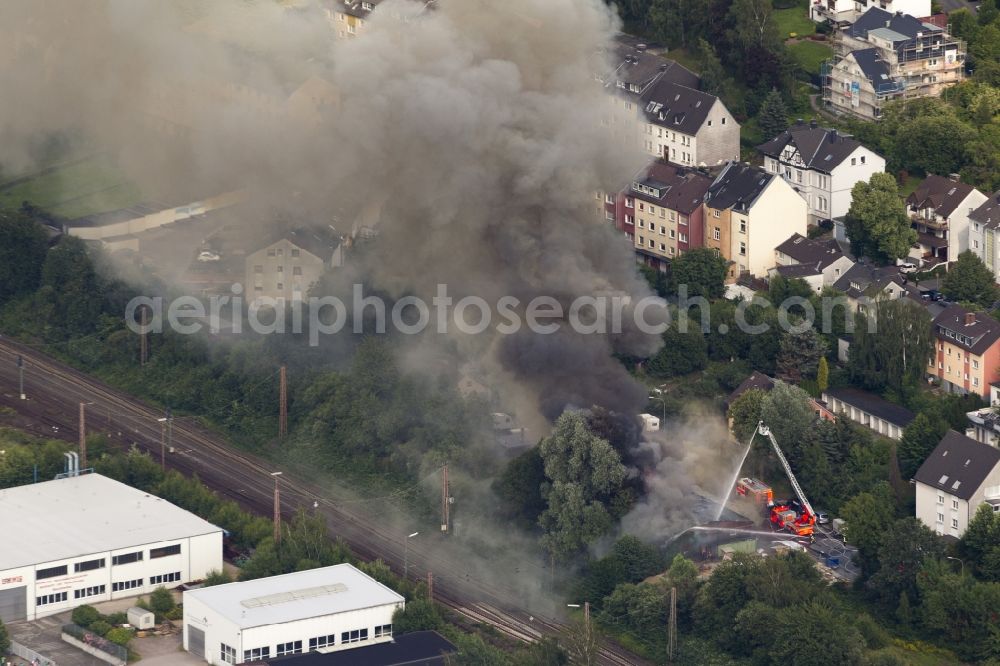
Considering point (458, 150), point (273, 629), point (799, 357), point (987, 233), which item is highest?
point (458, 150)

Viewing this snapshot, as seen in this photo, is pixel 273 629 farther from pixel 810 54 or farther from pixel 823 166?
pixel 810 54

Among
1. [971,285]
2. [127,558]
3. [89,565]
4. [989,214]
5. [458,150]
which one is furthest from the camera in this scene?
[989,214]

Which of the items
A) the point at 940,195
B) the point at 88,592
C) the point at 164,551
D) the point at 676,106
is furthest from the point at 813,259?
the point at 88,592

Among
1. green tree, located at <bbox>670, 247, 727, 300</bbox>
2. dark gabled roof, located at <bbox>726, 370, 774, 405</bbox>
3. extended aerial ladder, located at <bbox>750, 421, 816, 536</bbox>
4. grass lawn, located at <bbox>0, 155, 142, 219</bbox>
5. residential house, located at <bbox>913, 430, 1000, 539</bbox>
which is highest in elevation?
grass lawn, located at <bbox>0, 155, 142, 219</bbox>

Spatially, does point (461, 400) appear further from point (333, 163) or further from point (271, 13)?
point (271, 13)

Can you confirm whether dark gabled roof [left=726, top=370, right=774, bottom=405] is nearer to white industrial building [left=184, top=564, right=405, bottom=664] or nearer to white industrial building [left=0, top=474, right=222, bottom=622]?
white industrial building [left=184, top=564, right=405, bottom=664]

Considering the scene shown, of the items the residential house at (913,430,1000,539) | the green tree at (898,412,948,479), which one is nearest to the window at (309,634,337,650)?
the residential house at (913,430,1000,539)

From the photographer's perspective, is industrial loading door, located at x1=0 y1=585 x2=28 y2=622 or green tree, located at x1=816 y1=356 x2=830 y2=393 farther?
green tree, located at x1=816 y1=356 x2=830 y2=393
